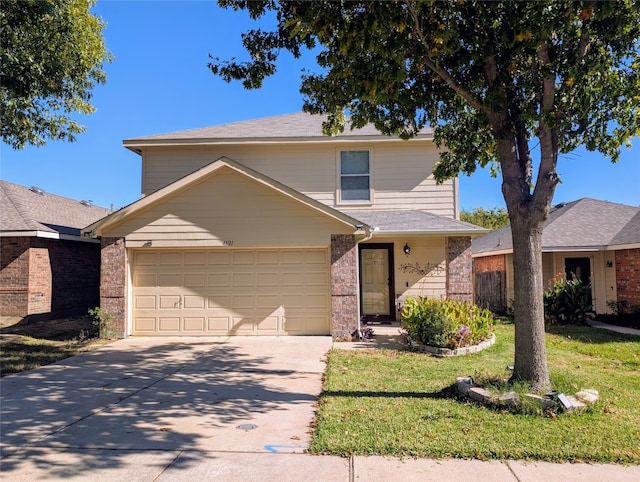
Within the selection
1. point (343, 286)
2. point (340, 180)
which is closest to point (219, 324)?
point (343, 286)

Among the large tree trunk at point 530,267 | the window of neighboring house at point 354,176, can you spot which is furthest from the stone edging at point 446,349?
the window of neighboring house at point 354,176

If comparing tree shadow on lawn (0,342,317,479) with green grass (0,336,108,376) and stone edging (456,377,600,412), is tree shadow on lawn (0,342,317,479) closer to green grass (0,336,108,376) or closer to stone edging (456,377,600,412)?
green grass (0,336,108,376)

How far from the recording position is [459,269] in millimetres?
12375

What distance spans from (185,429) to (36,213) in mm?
12803

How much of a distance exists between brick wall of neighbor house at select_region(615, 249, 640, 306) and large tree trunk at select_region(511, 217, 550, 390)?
10782 millimetres

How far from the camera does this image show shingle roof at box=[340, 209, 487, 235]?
12148 mm

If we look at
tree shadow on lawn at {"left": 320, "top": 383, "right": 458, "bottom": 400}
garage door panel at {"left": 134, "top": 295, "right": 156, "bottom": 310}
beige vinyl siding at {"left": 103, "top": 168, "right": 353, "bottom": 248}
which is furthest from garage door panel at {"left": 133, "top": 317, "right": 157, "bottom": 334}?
tree shadow on lawn at {"left": 320, "top": 383, "right": 458, "bottom": 400}

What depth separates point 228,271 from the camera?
38.7 feet

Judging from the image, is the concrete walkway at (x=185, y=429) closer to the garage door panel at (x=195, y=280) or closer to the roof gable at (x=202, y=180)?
the garage door panel at (x=195, y=280)

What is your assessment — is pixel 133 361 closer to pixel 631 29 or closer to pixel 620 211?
pixel 631 29

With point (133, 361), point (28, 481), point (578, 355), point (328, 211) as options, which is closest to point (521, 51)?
point (328, 211)

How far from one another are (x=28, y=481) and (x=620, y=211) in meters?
21.0

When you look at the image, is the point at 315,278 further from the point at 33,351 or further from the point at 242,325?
the point at 33,351

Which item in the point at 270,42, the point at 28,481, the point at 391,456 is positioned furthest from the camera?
the point at 270,42
